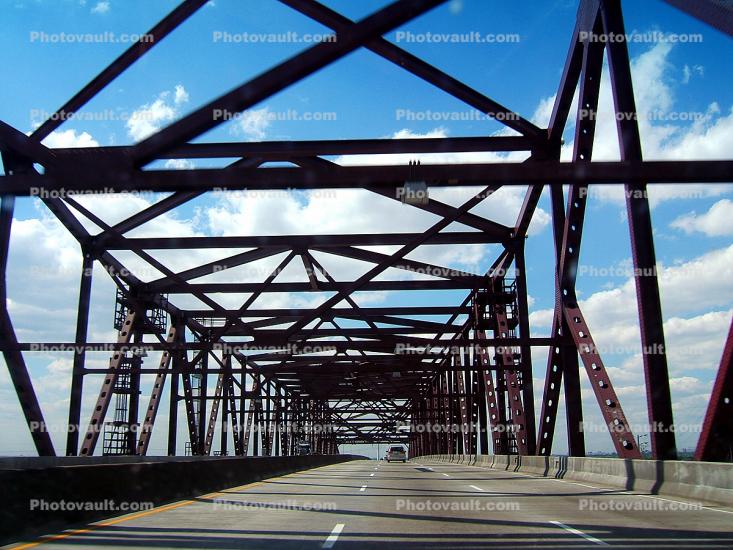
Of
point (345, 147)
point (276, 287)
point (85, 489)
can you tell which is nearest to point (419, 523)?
point (85, 489)

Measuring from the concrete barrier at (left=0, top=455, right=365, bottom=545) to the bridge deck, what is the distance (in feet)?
1.33

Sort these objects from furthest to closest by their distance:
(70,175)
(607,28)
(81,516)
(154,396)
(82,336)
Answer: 1. (154,396)
2. (82,336)
3. (607,28)
4. (70,175)
5. (81,516)

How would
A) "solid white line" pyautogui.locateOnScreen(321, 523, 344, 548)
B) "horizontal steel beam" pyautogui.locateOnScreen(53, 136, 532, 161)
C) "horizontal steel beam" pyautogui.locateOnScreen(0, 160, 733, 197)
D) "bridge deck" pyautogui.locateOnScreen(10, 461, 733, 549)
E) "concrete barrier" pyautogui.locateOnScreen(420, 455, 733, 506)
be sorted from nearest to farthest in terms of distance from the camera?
"solid white line" pyautogui.locateOnScreen(321, 523, 344, 548) → "bridge deck" pyautogui.locateOnScreen(10, 461, 733, 549) → "horizontal steel beam" pyautogui.locateOnScreen(0, 160, 733, 197) → "concrete barrier" pyautogui.locateOnScreen(420, 455, 733, 506) → "horizontal steel beam" pyautogui.locateOnScreen(53, 136, 532, 161)

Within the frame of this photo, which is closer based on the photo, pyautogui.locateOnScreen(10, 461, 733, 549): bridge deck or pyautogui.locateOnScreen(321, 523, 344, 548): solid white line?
pyautogui.locateOnScreen(321, 523, 344, 548): solid white line

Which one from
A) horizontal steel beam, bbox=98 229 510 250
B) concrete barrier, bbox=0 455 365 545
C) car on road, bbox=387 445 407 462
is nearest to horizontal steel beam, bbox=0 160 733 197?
concrete barrier, bbox=0 455 365 545

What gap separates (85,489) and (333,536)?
418 cm

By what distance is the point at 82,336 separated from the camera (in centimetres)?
2595

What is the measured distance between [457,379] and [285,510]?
4208 cm

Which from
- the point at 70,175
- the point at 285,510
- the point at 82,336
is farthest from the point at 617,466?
the point at 82,336

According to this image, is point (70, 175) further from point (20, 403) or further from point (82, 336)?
point (82, 336)

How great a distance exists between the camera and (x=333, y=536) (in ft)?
31.1

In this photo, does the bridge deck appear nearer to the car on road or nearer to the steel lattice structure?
the steel lattice structure

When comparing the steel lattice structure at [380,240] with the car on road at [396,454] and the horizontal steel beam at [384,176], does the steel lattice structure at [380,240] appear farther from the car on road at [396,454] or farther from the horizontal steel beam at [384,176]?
the car on road at [396,454]

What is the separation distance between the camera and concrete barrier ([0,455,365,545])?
934cm
